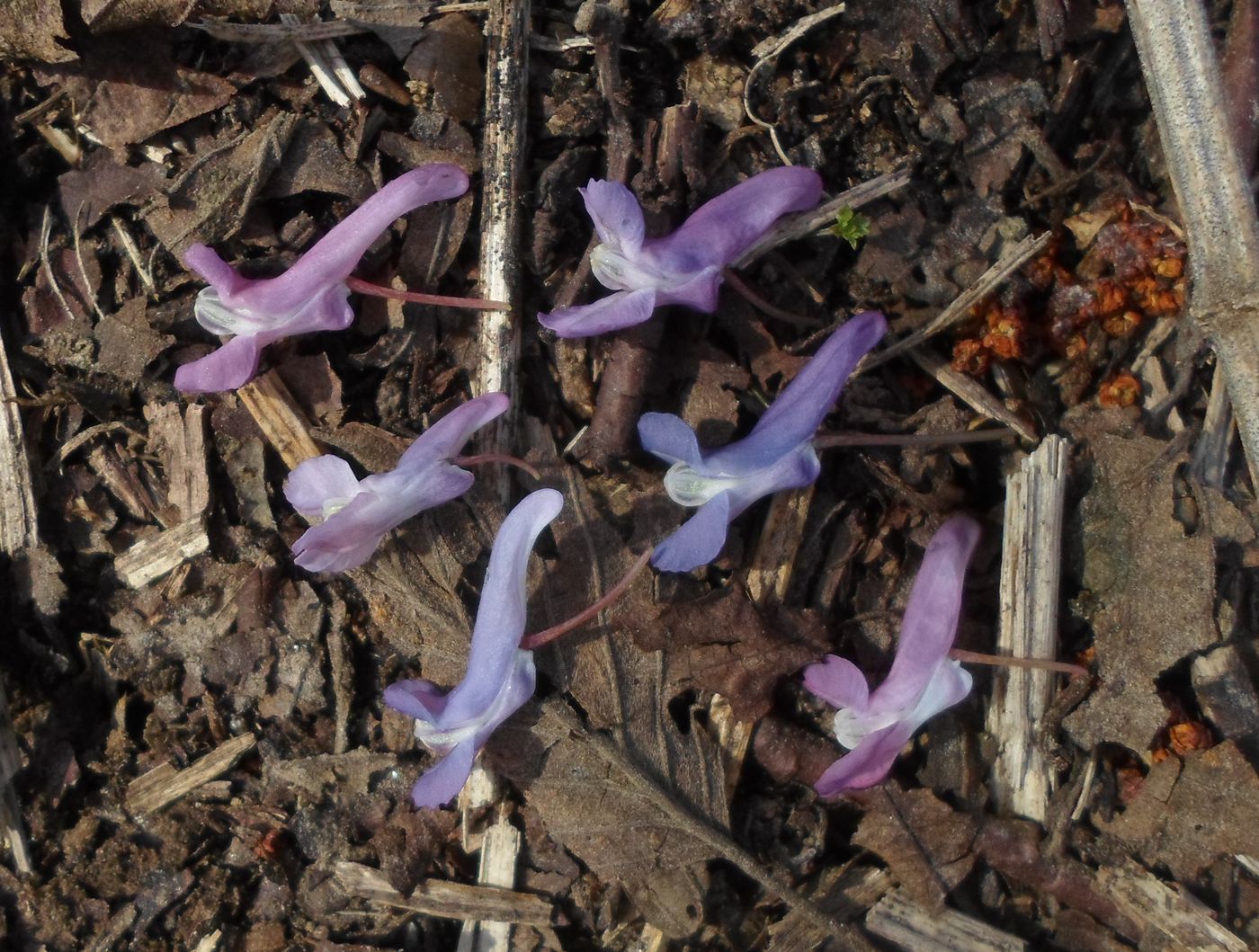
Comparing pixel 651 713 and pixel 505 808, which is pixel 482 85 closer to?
pixel 651 713

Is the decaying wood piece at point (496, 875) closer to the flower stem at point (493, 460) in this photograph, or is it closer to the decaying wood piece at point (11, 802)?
the flower stem at point (493, 460)

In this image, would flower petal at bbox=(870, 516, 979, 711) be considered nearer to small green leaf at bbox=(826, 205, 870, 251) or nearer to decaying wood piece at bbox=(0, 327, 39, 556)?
small green leaf at bbox=(826, 205, 870, 251)

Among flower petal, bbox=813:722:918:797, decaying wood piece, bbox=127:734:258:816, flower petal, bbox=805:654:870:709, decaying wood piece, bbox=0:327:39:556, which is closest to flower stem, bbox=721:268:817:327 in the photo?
flower petal, bbox=805:654:870:709

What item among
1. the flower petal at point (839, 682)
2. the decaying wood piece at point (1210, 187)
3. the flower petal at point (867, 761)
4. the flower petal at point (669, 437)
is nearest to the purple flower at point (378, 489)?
the flower petal at point (669, 437)

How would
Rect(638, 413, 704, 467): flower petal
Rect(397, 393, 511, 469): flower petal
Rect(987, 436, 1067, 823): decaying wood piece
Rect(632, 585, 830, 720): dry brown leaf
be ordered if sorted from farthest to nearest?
Rect(987, 436, 1067, 823): decaying wood piece < Rect(632, 585, 830, 720): dry brown leaf < Rect(397, 393, 511, 469): flower petal < Rect(638, 413, 704, 467): flower petal

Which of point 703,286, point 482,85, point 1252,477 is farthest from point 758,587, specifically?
point 482,85

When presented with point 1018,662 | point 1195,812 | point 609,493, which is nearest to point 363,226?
point 609,493
